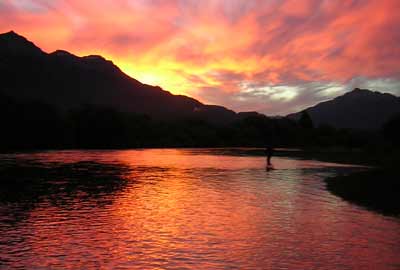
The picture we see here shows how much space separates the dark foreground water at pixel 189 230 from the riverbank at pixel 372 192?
4.52 feet

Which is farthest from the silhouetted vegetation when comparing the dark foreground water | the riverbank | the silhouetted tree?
the dark foreground water

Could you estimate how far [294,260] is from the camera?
13164 millimetres

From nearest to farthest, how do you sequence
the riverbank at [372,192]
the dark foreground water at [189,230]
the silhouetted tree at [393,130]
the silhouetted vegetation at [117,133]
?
the dark foreground water at [189,230] → the riverbank at [372,192] → the silhouetted tree at [393,130] → the silhouetted vegetation at [117,133]

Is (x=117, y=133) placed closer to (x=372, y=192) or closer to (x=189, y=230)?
(x=372, y=192)

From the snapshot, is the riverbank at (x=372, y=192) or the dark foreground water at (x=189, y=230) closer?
the dark foreground water at (x=189, y=230)

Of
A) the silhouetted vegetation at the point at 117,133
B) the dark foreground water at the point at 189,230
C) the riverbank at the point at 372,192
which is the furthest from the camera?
the silhouetted vegetation at the point at 117,133

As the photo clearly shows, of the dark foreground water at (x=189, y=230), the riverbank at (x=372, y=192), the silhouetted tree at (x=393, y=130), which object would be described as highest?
the silhouetted tree at (x=393, y=130)

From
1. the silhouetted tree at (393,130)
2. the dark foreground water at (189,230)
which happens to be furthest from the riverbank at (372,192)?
the silhouetted tree at (393,130)

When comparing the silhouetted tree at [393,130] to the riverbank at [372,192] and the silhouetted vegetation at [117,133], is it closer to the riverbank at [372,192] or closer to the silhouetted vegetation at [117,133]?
the silhouetted vegetation at [117,133]

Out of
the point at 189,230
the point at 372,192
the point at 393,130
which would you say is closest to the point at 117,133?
the point at 393,130

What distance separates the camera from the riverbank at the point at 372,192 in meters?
24.3

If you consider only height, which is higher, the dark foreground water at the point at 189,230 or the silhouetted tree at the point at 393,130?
the silhouetted tree at the point at 393,130

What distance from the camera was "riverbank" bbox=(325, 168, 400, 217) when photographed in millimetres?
24344

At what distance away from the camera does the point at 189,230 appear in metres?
17.2
